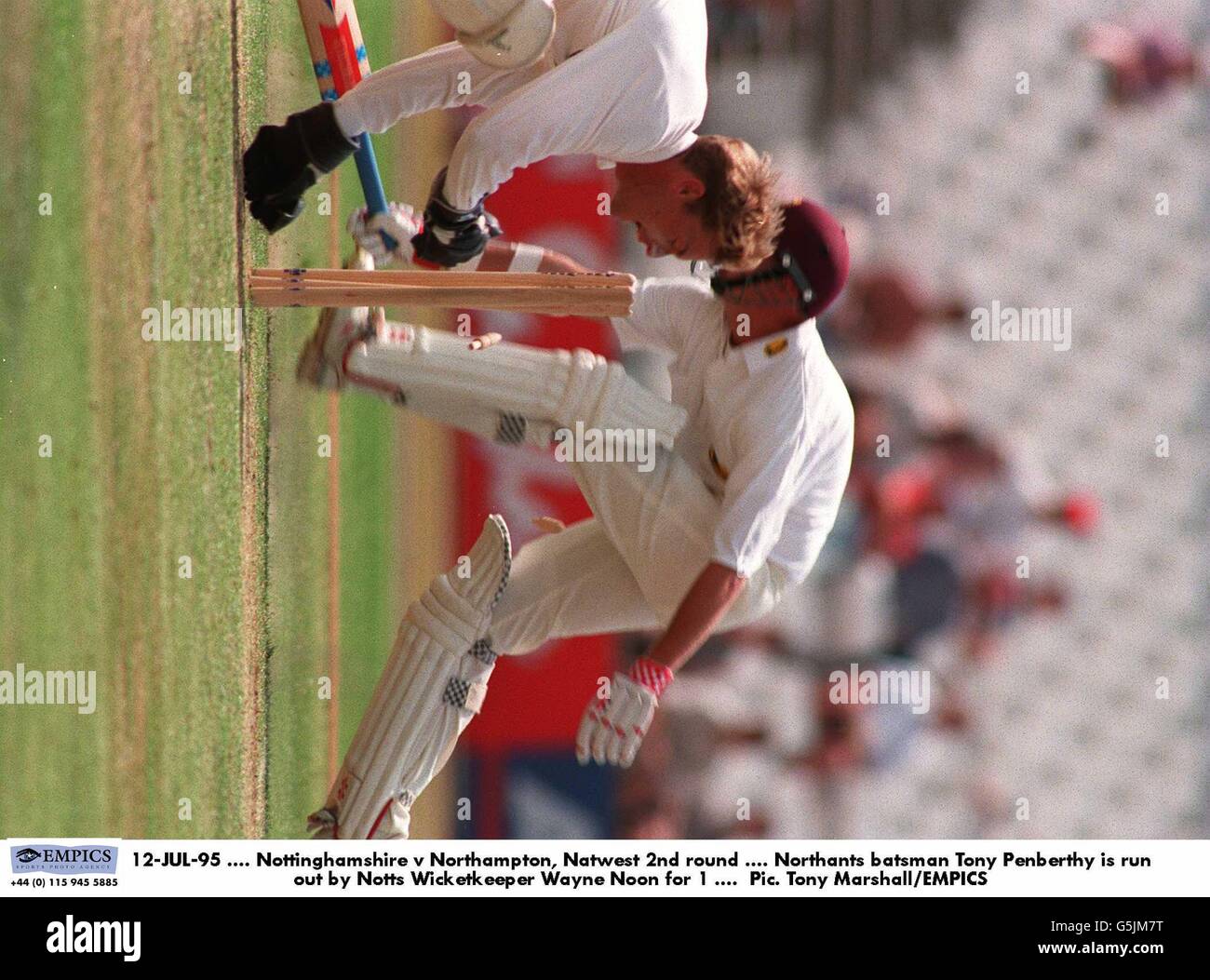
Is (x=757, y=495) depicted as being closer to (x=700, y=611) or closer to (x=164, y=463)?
(x=700, y=611)

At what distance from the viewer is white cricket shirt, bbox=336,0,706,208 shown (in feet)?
5.68

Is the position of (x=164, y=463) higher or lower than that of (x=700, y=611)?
higher

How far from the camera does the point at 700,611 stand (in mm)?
1876

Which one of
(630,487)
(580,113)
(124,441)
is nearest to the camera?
(580,113)

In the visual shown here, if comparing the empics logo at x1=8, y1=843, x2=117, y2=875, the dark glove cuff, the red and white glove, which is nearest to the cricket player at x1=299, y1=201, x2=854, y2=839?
the red and white glove

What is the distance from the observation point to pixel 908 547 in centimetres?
245

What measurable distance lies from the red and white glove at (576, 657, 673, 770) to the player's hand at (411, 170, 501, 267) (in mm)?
634

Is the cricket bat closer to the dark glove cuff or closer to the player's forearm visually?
the dark glove cuff

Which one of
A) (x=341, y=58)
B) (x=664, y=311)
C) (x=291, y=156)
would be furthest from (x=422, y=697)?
(x=341, y=58)

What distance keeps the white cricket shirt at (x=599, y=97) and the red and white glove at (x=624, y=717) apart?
680 millimetres

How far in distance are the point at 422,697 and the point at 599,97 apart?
34.8 inches

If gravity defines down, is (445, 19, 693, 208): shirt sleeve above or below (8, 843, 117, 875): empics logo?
above
